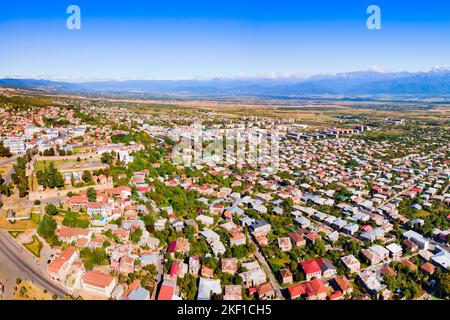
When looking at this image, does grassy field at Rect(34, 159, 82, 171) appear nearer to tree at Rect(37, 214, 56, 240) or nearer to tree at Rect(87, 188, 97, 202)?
tree at Rect(87, 188, 97, 202)

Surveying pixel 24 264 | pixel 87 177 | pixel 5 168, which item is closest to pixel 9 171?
pixel 5 168

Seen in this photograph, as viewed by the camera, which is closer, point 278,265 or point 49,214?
point 278,265

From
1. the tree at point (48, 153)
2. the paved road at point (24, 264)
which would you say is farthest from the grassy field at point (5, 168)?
the paved road at point (24, 264)

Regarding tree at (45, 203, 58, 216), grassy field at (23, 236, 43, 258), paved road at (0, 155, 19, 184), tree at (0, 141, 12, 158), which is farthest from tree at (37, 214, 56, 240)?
tree at (0, 141, 12, 158)

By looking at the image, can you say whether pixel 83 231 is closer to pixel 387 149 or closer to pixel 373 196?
pixel 373 196
